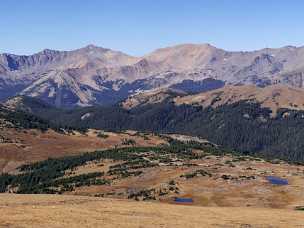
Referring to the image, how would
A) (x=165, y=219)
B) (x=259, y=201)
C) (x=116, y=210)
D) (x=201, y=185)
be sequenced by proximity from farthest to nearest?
(x=201, y=185) < (x=259, y=201) < (x=116, y=210) < (x=165, y=219)

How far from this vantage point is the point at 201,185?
18088 cm

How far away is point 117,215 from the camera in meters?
81.6

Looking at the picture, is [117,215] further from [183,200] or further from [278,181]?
[278,181]

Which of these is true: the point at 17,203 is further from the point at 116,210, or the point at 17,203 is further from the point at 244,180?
the point at 244,180

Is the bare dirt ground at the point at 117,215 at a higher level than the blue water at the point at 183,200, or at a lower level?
higher

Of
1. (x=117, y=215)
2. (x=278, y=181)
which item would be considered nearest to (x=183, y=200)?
(x=278, y=181)

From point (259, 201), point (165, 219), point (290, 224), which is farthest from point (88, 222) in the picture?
point (259, 201)

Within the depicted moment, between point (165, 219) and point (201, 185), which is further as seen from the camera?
point (201, 185)

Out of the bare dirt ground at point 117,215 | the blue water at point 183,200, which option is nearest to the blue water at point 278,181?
the blue water at point 183,200

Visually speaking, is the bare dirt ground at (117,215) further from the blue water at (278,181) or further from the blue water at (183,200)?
the blue water at (278,181)

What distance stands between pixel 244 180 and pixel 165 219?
113m

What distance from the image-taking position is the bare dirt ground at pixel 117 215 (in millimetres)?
72688

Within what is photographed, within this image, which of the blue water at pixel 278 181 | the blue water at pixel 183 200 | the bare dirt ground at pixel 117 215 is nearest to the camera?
the bare dirt ground at pixel 117 215

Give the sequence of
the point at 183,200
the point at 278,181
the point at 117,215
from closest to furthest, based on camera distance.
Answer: the point at 117,215
the point at 183,200
the point at 278,181
